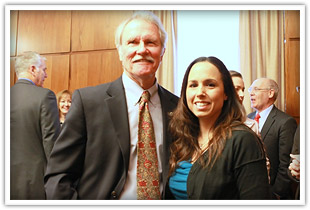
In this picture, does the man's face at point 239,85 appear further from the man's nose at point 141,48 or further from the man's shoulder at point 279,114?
the man's nose at point 141,48

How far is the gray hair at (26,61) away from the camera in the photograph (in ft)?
5.48

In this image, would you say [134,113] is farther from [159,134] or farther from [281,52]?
[281,52]

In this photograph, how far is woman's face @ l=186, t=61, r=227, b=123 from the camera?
1445 mm

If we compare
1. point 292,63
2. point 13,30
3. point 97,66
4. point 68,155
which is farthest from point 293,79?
point 13,30

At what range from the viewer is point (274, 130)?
172 centimetres

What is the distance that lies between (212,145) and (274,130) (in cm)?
53

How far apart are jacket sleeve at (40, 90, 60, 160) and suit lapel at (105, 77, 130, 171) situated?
36cm

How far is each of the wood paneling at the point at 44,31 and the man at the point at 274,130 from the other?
1158mm

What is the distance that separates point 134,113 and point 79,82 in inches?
15.9

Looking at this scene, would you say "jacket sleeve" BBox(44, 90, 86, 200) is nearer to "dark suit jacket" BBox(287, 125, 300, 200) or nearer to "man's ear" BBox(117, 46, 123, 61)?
"man's ear" BBox(117, 46, 123, 61)

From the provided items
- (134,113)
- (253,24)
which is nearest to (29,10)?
(134,113)

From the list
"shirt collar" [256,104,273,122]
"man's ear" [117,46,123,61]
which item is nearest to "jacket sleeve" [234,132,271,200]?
"shirt collar" [256,104,273,122]

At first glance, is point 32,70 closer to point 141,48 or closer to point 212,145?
point 141,48
